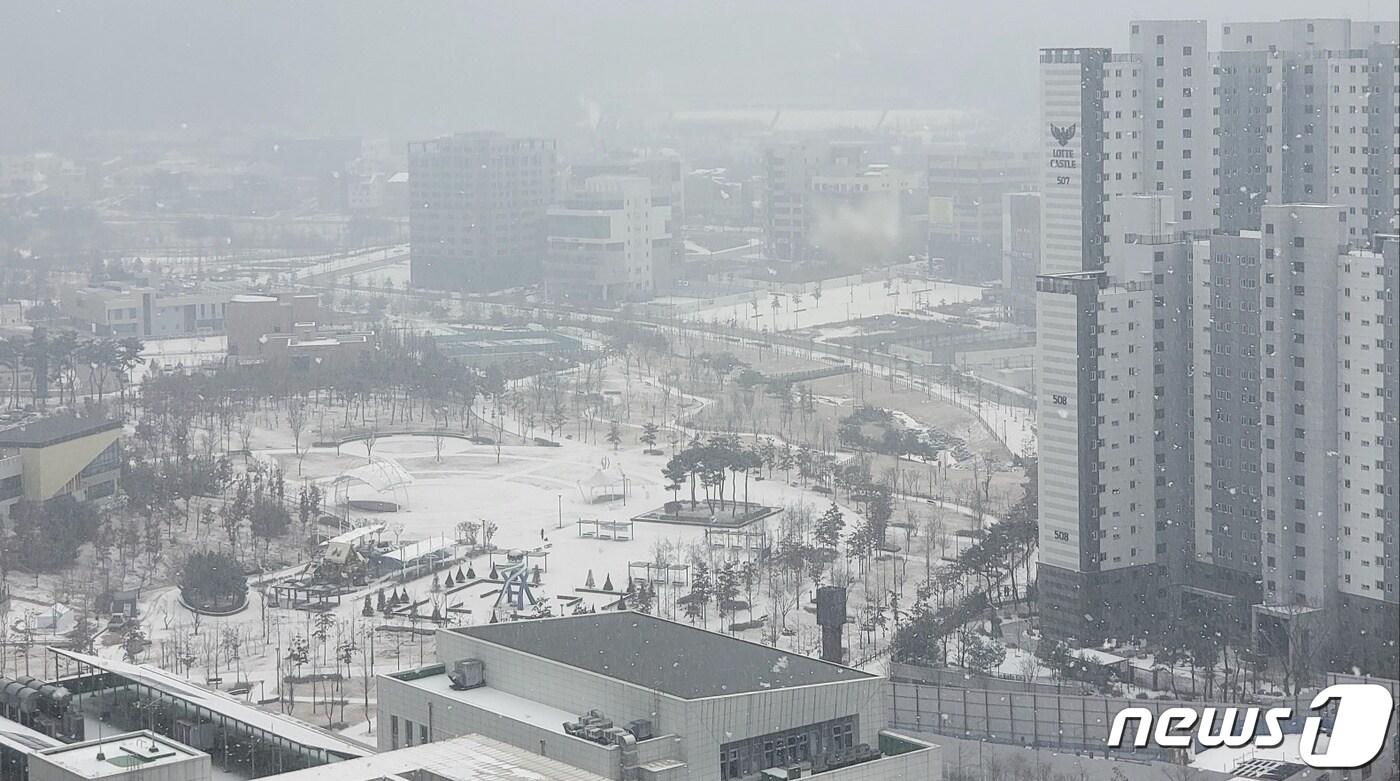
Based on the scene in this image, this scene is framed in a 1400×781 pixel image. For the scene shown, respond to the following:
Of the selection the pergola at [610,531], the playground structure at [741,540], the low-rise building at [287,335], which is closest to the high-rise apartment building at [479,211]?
the low-rise building at [287,335]

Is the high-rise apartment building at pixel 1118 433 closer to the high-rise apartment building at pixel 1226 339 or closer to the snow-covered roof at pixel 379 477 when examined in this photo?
the high-rise apartment building at pixel 1226 339

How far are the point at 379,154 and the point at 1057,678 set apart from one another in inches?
1052

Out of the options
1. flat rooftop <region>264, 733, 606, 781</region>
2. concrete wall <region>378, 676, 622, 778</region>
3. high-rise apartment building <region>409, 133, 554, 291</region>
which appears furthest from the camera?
high-rise apartment building <region>409, 133, 554, 291</region>

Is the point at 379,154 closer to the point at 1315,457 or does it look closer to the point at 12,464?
the point at 12,464

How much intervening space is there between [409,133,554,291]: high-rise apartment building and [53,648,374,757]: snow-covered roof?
17.3 m

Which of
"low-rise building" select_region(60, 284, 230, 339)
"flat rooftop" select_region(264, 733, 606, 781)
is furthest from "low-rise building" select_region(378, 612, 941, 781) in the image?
"low-rise building" select_region(60, 284, 230, 339)

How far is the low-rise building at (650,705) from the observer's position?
6.03 metres

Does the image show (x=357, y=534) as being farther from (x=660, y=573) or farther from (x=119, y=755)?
(x=119, y=755)

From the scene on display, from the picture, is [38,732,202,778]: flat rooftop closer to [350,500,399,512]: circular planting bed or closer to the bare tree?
[350,500,399,512]: circular planting bed

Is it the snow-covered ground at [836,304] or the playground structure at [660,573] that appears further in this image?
the snow-covered ground at [836,304]

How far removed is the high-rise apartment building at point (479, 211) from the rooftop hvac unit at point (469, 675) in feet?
58.1

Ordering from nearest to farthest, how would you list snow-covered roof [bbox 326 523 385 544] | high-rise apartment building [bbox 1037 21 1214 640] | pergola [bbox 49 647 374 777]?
pergola [bbox 49 647 374 777] < high-rise apartment building [bbox 1037 21 1214 640] < snow-covered roof [bbox 326 523 385 544]

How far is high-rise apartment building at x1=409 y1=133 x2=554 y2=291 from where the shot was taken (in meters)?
24.5

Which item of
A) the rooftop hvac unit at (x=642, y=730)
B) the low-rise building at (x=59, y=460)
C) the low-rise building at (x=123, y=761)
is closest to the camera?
the low-rise building at (x=123, y=761)
